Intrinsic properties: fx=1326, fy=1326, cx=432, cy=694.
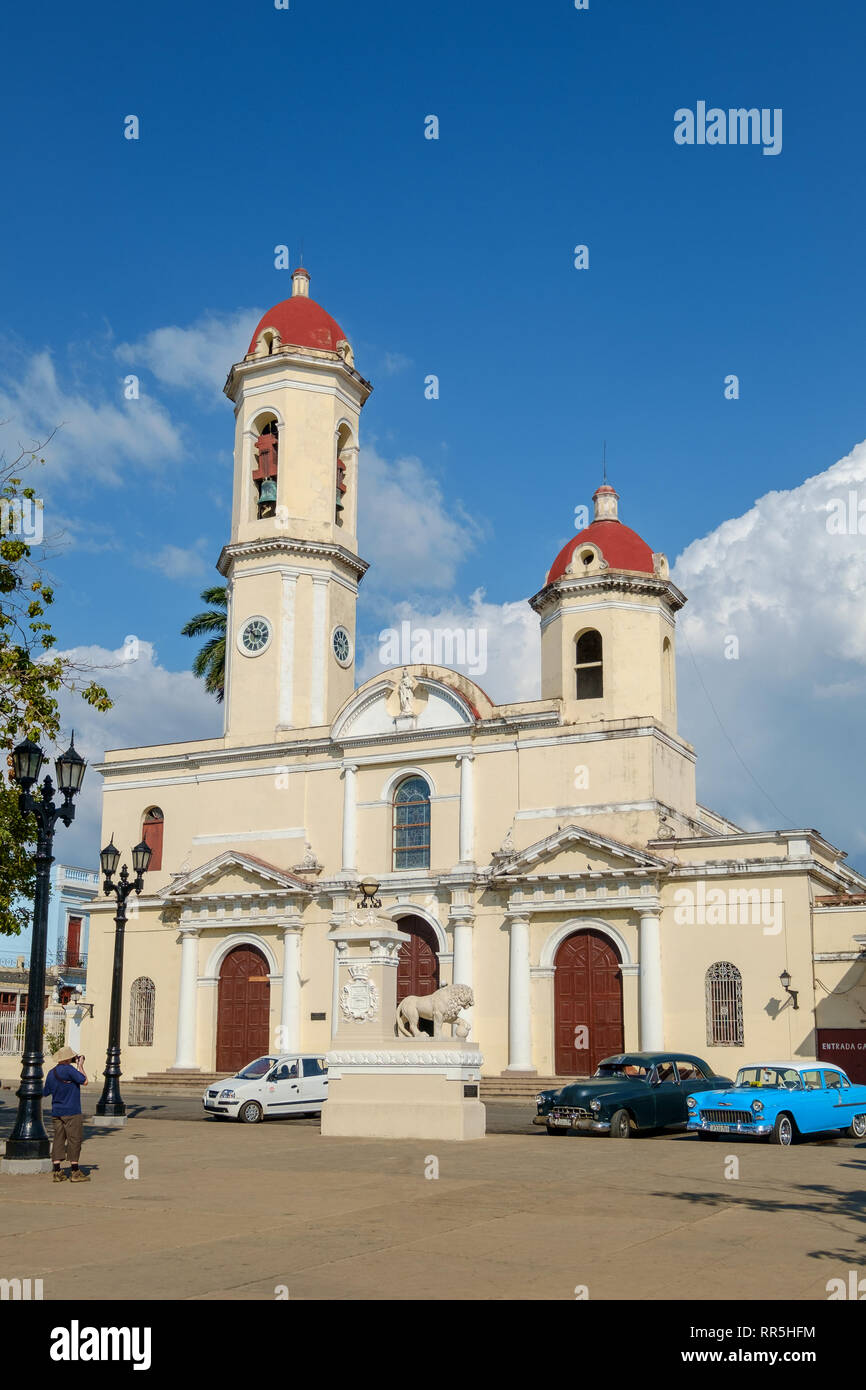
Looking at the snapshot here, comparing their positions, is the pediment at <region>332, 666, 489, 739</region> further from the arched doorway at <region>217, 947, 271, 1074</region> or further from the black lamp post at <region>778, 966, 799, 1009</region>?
the black lamp post at <region>778, 966, 799, 1009</region>

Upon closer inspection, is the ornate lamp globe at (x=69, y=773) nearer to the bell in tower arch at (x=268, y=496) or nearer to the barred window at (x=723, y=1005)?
the barred window at (x=723, y=1005)

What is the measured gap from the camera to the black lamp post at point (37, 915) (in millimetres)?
14883

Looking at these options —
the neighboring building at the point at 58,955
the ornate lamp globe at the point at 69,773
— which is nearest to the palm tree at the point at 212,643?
the neighboring building at the point at 58,955

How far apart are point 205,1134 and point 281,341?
2576 centimetres

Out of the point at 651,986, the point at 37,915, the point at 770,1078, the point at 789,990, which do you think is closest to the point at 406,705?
the point at 651,986

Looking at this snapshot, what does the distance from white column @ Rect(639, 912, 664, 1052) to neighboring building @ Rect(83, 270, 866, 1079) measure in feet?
Result: 0.17

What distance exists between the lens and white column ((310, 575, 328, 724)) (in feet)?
125

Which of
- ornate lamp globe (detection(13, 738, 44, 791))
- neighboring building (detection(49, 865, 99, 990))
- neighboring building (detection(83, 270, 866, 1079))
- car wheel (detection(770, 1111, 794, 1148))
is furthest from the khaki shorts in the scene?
neighboring building (detection(49, 865, 99, 990))

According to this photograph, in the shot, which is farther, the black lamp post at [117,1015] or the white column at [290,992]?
the white column at [290,992]

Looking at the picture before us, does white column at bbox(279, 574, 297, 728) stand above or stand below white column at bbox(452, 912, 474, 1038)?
above

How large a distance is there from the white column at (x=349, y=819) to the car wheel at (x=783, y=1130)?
1763cm

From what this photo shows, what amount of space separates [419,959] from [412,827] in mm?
3465
